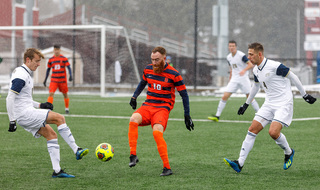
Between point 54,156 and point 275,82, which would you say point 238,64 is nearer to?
point 275,82

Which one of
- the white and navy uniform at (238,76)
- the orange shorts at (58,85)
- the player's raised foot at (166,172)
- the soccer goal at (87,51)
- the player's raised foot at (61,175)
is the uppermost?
the soccer goal at (87,51)

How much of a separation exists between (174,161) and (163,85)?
1.32 metres

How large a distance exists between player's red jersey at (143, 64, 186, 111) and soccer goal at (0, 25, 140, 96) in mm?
16798

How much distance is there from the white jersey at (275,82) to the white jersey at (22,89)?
3223 mm

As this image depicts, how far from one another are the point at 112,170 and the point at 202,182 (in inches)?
56.1

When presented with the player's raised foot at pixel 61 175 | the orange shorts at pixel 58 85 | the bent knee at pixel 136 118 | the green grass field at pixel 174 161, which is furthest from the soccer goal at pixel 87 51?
the player's raised foot at pixel 61 175

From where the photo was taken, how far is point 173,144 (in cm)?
988

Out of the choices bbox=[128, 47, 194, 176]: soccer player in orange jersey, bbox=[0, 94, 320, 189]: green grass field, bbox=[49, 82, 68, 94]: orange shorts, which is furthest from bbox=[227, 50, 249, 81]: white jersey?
bbox=[128, 47, 194, 176]: soccer player in orange jersey

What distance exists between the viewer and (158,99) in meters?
7.50

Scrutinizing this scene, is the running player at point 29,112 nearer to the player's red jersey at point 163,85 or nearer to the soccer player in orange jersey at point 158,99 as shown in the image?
the soccer player in orange jersey at point 158,99

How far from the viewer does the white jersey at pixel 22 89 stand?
686 centimetres

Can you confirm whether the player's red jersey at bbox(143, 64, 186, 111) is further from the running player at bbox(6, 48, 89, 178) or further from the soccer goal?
the soccer goal

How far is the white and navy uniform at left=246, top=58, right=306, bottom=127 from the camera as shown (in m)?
7.40

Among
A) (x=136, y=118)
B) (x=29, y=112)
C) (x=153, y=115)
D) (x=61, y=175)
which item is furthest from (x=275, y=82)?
(x=29, y=112)
